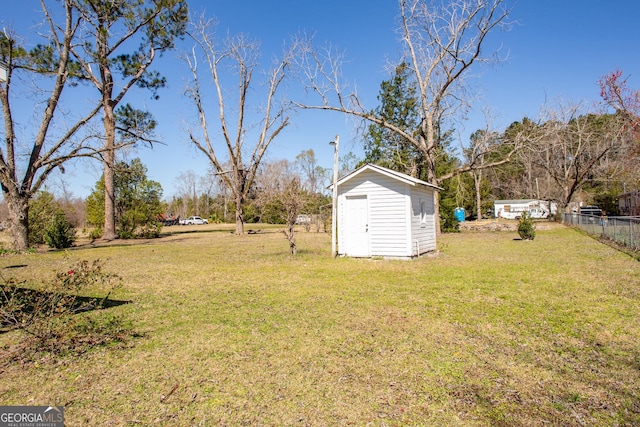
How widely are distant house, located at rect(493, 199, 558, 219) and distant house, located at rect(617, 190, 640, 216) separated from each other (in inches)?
366

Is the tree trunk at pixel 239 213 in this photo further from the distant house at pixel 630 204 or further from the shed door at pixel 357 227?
the distant house at pixel 630 204

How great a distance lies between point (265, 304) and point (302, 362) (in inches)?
98.8

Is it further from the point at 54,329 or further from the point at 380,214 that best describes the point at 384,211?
the point at 54,329

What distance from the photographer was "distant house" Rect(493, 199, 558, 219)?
45.2 m

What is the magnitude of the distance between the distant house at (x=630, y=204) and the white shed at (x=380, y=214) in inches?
937

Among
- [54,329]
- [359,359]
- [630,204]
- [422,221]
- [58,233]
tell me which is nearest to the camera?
[359,359]

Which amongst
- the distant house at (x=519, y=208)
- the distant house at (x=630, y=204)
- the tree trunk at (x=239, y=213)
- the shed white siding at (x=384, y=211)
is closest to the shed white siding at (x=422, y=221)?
the shed white siding at (x=384, y=211)

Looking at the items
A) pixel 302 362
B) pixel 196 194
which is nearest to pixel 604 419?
pixel 302 362

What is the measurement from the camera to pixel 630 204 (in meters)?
30.1

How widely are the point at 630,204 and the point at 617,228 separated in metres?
22.5

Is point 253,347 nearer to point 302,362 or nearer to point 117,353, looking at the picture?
point 302,362

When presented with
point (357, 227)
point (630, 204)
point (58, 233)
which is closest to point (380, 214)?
point (357, 227)

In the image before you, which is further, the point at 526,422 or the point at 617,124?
the point at 617,124

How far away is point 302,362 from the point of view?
148 inches
